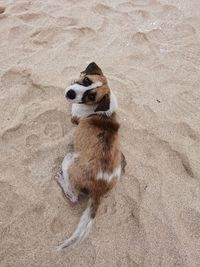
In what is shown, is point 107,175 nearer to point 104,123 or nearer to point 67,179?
point 67,179

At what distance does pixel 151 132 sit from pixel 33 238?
59.2 inches

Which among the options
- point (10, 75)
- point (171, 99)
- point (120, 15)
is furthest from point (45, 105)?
point (120, 15)

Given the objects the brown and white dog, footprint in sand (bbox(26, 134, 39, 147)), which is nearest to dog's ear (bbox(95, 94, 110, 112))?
the brown and white dog

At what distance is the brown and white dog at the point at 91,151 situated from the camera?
9.19 feet

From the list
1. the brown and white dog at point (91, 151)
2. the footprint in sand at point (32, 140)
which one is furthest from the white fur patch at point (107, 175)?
the footprint in sand at point (32, 140)

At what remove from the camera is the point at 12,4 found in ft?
15.9

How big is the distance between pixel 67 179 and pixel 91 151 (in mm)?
314

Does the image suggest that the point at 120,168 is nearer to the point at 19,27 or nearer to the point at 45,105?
the point at 45,105

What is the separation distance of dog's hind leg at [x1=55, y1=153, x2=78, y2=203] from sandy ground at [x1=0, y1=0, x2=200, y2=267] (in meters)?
0.06

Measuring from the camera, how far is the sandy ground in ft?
9.23

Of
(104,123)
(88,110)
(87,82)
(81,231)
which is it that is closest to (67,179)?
(81,231)

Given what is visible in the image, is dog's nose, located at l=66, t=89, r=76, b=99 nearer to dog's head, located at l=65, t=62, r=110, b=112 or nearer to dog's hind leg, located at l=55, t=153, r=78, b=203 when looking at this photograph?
dog's head, located at l=65, t=62, r=110, b=112

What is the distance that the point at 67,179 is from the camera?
297 centimetres

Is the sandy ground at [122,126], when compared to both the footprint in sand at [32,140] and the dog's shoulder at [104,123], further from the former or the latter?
the dog's shoulder at [104,123]
